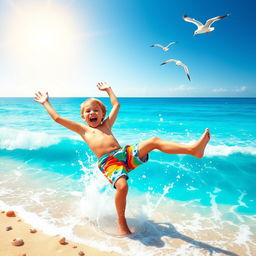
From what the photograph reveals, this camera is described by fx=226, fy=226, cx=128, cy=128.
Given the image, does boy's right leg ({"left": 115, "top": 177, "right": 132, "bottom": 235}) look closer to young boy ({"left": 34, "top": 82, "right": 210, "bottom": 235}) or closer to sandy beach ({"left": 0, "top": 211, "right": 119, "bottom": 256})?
young boy ({"left": 34, "top": 82, "right": 210, "bottom": 235})

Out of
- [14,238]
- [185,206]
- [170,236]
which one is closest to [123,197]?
[170,236]

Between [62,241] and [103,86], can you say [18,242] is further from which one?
[103,86]

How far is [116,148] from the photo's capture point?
12.1ft

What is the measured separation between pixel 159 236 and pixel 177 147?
1.52 metres

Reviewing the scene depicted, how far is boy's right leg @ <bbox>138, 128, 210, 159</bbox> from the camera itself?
2910 mm

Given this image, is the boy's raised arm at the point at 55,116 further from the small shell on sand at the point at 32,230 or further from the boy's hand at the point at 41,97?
the small shell on sand at the point at 32,230

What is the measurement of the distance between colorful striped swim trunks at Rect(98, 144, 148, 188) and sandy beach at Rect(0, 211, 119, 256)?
970mm

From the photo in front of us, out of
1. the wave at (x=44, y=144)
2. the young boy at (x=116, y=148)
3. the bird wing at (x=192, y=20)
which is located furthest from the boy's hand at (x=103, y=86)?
the wave at (x=44, y=144)

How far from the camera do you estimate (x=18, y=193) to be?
4.95 m

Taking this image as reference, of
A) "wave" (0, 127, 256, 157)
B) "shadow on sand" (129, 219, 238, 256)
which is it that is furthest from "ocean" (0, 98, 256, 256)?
"wave" (0, 127, 256, 157)

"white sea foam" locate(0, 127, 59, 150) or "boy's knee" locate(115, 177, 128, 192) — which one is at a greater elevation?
"white sea foam" locate(0, 127, 59, 150)

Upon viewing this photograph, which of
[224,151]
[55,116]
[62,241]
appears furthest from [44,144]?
[62,241]

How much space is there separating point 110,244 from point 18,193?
2785mm

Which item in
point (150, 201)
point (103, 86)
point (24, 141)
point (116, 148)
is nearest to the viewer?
point (116, 148)
